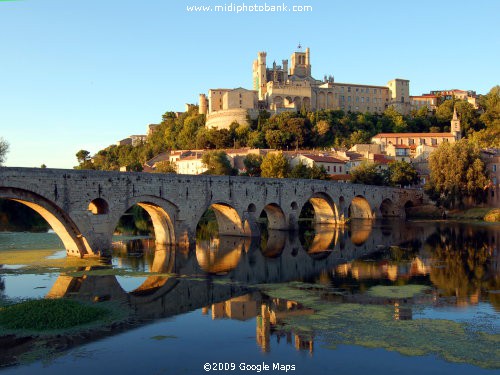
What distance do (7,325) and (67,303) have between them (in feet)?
7.92

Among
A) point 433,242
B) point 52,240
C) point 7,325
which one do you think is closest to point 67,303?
point 7,325

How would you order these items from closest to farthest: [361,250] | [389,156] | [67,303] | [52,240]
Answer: [67,303], [361,250], [52,240], [389,156]

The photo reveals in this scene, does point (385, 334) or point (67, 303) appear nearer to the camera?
point (385, 334)

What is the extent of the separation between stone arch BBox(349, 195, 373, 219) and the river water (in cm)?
2987

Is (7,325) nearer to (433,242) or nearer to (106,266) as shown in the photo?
(106,266)

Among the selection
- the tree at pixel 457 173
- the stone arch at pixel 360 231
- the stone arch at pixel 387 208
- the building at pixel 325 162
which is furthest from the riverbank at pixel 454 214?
the building at pixel 325 162

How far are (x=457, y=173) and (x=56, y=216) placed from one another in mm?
52774

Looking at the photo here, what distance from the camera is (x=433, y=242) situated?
141ft

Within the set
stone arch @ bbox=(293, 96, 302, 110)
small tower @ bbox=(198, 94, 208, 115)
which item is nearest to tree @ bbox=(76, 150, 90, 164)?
small tower @ bbox=(198, 94, 208, 115)

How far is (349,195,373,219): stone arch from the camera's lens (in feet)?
227

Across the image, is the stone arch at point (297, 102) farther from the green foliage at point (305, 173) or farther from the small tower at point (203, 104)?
the green foliage at point (305, 173)

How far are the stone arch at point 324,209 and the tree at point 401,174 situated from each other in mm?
17034

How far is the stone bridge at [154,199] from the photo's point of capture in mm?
28531

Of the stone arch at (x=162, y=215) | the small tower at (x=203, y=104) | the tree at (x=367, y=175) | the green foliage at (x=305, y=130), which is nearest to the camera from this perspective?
the stone arch at (x=162, y=215)
